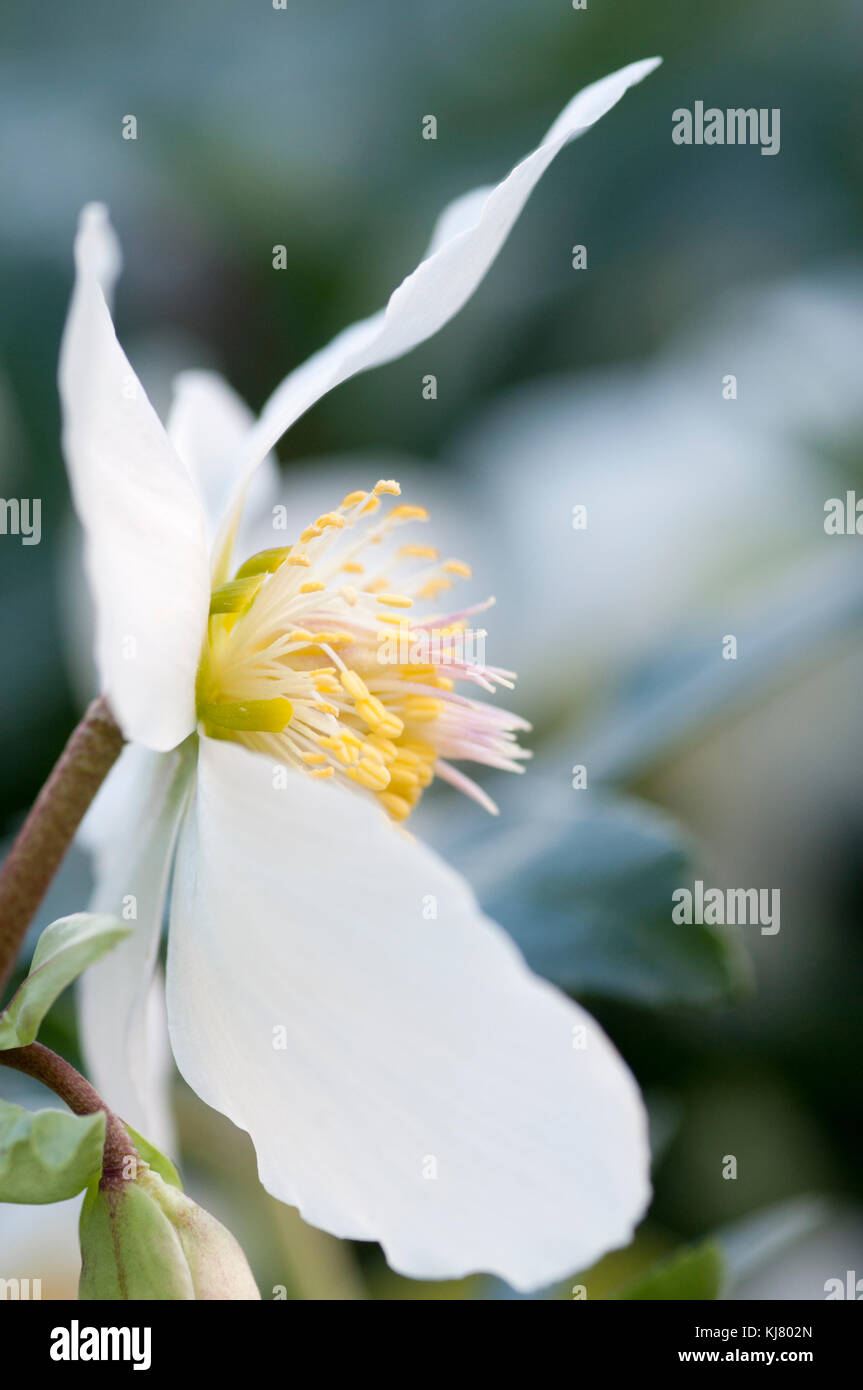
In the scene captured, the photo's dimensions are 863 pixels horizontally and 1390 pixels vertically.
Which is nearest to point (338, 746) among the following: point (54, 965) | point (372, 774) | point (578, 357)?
point (372, 774)

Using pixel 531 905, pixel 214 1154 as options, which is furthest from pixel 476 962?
pixel 214 1154

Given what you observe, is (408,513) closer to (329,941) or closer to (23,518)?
(329,941)

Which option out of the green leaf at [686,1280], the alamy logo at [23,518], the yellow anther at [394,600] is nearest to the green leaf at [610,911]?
the green leaf at [686,1280]

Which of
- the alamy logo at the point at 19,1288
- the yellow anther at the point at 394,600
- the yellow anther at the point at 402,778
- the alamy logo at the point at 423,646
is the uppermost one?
the yellow anther at the point at 394,600

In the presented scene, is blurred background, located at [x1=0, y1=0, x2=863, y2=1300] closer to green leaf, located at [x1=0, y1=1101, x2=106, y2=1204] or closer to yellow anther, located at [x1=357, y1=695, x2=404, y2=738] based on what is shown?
yellow anther, located at [x1=357, y1=695, x2=404, y2=738]

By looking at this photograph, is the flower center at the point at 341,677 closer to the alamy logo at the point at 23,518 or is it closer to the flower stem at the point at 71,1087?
the flower stem at the point at 71,1087

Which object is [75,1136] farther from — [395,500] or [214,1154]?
[395,500]
